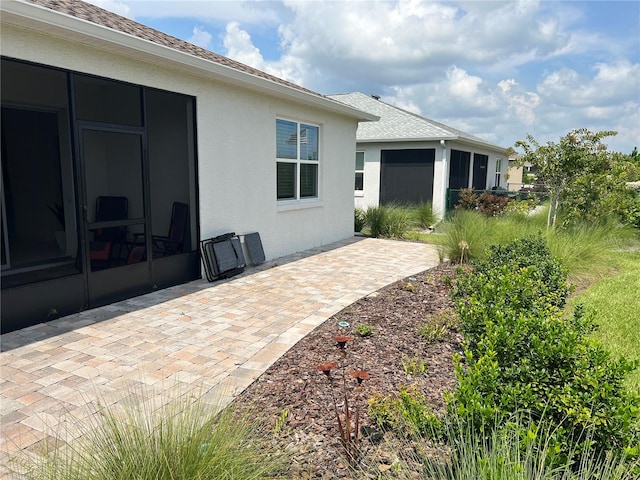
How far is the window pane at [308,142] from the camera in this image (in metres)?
9.43

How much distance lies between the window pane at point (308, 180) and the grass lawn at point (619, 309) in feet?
18.9

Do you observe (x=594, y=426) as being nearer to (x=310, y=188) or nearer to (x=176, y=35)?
(x=310, y=188)

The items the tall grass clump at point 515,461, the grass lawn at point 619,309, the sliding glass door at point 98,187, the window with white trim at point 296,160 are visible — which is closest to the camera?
the tall grass clump at point 515,461

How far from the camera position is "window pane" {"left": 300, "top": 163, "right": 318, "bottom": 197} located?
31.7 ft

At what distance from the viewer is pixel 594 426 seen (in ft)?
7.02

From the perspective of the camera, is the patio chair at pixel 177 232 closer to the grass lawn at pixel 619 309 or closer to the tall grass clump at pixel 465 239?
the tall grass clump at pixel 465 239

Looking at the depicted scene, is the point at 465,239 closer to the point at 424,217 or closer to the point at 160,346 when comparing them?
the point at 160,346

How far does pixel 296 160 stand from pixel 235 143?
2.04 m

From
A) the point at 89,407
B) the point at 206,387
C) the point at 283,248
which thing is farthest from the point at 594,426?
the point at 283,248

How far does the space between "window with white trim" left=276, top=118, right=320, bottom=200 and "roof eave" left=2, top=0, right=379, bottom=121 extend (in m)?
1.02

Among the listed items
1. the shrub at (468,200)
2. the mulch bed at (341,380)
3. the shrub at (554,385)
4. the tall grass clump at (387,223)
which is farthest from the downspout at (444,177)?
the shrub at (554,385)

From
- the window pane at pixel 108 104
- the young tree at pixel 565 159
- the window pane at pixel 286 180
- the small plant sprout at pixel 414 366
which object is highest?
the window pane at pixel 108 104

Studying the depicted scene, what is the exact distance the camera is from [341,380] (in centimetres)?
344

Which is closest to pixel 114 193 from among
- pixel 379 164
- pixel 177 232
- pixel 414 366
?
pixel 177 232
